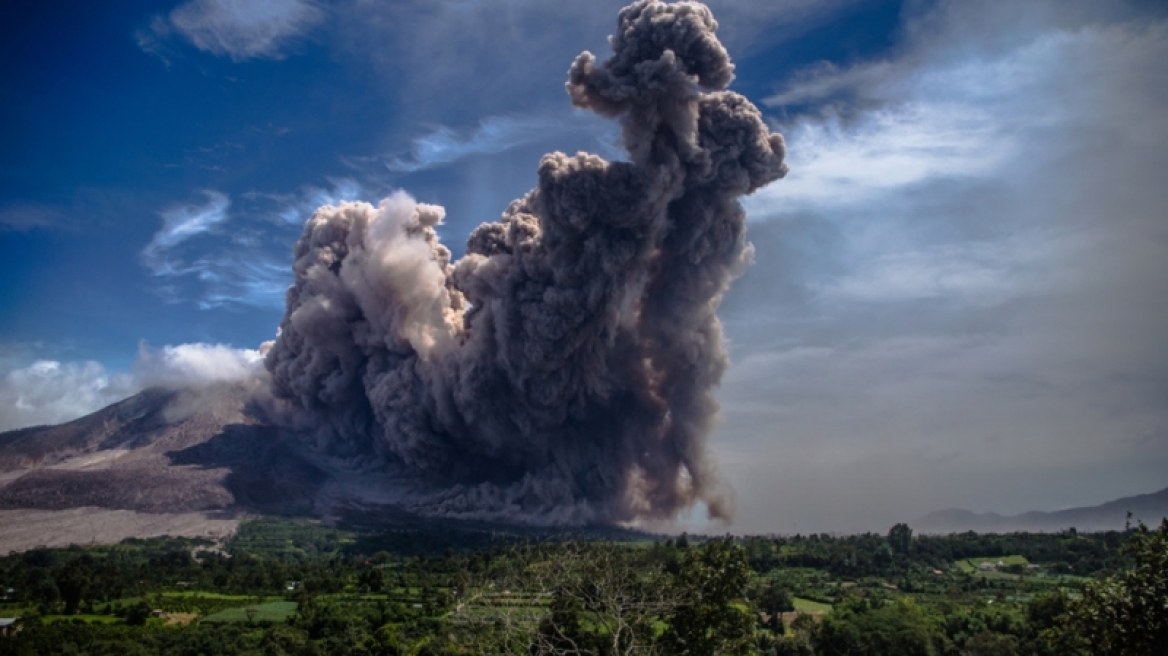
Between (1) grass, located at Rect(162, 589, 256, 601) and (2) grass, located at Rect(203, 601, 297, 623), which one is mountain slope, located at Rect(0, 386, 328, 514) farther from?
(2) grass, located at Rect(203, 601, 297, 623)

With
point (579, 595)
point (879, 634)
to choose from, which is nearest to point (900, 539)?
point (879, 634)

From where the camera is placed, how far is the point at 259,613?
29109 mm

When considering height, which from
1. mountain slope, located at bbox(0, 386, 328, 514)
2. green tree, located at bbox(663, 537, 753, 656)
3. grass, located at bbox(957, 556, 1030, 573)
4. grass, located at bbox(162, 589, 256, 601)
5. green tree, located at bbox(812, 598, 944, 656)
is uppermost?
mountain slope, located at bbox(0, 386, 328, 514)

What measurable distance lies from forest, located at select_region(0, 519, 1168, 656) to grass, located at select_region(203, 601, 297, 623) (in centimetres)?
12

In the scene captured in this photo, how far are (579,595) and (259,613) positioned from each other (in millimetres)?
17307

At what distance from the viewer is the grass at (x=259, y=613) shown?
27953 mm

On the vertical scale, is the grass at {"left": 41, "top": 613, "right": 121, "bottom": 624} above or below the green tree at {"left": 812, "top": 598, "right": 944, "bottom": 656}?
below

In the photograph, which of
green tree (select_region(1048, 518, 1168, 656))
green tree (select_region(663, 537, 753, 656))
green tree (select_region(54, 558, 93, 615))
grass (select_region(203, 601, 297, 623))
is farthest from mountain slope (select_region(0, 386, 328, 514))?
green tree (select_region(1048, 518, 1168, 656))

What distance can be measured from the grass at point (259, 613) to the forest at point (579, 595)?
0.12m

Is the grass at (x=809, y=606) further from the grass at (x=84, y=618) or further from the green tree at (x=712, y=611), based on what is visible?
the grass at (x=84, y=618)

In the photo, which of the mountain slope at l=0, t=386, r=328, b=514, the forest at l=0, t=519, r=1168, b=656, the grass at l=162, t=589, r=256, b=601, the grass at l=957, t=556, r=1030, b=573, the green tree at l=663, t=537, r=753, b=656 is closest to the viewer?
the forest at l=0, t=519, r=1168, b=656

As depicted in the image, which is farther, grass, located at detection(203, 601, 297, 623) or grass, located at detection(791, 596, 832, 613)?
grass, located at detection(791, 596, 832, 613)

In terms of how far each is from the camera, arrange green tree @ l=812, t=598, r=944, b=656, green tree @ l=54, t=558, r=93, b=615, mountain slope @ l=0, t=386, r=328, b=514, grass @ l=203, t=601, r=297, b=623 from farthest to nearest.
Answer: mountain slope @ l=0, t=386, r=328, b=514 < green tree @ l=54, t=558, r=93, b=615 < grass @ l=203, t=601, r=297, b=623 < green tree @ l=812, t=598, r=944, b=656

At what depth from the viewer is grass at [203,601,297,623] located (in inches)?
1101
